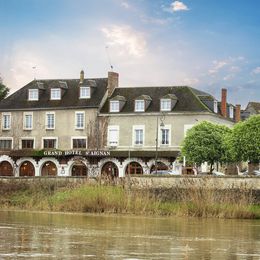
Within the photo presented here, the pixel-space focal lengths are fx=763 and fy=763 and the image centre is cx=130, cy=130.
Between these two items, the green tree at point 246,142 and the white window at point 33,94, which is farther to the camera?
the white window at point 33,94

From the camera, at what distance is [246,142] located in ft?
191

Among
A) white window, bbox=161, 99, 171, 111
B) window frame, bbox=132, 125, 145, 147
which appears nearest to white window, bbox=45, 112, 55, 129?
window frame, bbox=132, 125, 145, 147

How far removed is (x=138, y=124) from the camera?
7369 centimetres

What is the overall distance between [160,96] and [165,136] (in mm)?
4616

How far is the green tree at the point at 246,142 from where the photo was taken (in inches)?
2290

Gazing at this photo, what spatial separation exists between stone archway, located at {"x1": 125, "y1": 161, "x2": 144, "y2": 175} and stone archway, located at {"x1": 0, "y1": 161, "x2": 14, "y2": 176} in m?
12.5

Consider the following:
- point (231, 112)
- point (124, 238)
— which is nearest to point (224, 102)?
point (231, 112)

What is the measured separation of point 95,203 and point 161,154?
96.6ft

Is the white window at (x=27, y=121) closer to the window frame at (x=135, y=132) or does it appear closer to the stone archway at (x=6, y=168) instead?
the stone archway at (x=6, y=168)

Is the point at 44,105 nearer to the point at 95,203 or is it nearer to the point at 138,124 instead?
the point at 138,124

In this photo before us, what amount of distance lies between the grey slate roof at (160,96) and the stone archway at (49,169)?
24.1 feet

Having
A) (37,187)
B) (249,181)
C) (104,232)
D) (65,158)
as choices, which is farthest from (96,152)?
(104,232)

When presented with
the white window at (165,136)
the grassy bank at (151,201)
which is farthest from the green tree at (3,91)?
the grassy bank at (151,201)

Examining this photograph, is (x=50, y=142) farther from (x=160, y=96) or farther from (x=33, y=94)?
(x=160, y=96)
